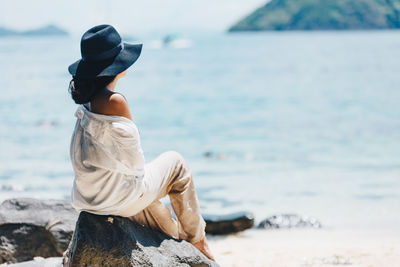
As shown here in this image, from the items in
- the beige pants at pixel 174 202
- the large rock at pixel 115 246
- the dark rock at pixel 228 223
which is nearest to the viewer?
the large rock at pixel 115 246

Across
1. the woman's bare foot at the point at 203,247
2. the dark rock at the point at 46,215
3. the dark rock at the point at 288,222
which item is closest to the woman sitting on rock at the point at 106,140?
the woman's bare foot at the point at 203,247

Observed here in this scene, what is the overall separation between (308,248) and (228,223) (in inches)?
45.5

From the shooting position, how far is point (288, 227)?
7.26 meters

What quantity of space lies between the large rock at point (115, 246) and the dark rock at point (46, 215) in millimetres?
1111

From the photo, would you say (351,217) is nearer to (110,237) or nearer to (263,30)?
(110,237)

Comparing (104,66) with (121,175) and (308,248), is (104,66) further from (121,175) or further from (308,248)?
(308,248)

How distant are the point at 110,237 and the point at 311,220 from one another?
442 centimetres

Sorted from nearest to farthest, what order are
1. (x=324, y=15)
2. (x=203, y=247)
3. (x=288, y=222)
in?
(x=203, y=247) → (x=288, y=222) → (x=324, y=15)

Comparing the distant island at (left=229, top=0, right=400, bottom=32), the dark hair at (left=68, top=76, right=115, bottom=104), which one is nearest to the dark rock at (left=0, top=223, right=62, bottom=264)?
the dark hair at (left=68, top=76, right=115, bottom=104)

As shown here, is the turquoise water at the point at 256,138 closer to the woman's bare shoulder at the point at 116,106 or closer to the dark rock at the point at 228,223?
the dark rock at the point at 228,223

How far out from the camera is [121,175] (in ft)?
11.2

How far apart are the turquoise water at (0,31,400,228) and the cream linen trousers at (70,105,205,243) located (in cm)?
419

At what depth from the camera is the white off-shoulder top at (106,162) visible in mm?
3339

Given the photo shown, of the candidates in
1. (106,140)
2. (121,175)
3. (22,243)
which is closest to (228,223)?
(22,243)
